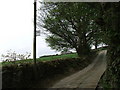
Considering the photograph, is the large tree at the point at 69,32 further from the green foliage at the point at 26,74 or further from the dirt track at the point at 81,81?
the green foliage at the point at 26,74

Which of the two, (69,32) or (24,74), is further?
(69,32)

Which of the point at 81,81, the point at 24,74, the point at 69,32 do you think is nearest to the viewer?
the point at 24,74

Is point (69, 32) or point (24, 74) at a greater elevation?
point (69, 32)

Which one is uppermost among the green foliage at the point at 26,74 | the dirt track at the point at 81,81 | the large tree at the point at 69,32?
the large tree at the point at 69,32

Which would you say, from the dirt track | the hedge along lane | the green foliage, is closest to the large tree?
the dirt track

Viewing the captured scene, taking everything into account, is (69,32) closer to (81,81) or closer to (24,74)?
(81,81)

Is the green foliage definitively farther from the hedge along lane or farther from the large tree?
the large tree

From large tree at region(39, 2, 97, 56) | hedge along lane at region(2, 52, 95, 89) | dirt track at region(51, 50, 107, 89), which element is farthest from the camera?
large tree at region(39, 2, 97, 56)

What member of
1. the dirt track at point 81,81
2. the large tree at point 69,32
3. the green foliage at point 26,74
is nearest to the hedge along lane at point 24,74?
the green foliage at point 26,74

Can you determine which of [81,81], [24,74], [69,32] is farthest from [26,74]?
[69,32]

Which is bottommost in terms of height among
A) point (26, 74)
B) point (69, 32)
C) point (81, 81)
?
point (81, 81)

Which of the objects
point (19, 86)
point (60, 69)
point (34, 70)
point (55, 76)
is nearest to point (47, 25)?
point (60, 69)

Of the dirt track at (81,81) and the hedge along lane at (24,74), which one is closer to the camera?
the hedge along lane at (24,74)

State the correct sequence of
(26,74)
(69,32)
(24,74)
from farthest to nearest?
(69,32) → (26,74) → (24,74)
